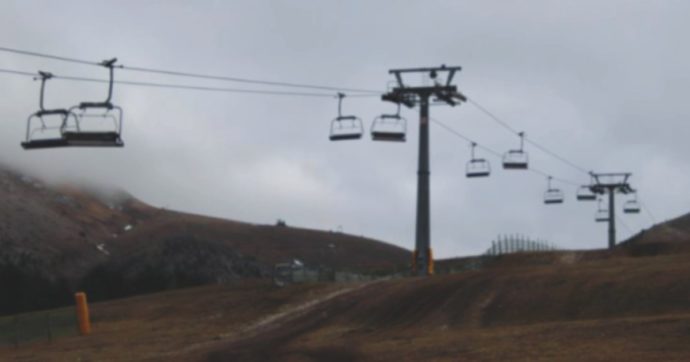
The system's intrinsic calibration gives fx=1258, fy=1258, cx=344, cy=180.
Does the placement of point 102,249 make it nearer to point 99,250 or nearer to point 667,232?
point 99,250

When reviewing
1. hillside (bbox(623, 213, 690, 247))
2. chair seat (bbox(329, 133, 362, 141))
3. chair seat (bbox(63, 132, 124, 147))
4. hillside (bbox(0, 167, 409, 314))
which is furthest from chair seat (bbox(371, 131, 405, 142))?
hillside (bbox(623, 213, 690, 247))

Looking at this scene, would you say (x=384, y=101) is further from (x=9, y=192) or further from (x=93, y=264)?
(x=9, y=192)

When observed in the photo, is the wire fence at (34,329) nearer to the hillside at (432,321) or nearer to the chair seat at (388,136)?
the hillside at (432,321)

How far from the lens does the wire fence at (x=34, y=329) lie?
174 ft

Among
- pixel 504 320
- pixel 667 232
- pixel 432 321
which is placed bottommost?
pixel 432 321

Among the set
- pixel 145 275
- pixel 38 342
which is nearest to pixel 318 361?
pixel 38 342

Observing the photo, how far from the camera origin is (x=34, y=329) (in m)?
53.6

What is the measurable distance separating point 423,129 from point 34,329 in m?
21.7

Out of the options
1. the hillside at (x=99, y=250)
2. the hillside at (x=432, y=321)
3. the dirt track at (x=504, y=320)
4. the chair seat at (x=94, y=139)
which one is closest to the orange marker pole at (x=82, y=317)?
the hillside at (x=432, y=321)

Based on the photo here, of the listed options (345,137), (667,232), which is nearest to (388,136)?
(345,137)

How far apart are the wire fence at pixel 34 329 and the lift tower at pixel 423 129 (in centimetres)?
1776

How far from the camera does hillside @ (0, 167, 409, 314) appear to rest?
3078 inches

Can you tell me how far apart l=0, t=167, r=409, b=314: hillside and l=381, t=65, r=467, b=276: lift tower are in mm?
24285

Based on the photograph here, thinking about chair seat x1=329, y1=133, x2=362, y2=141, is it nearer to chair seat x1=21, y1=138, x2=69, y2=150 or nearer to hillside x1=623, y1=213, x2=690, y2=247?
chair seat x1=21, y1=138, x2=69, y2=150
